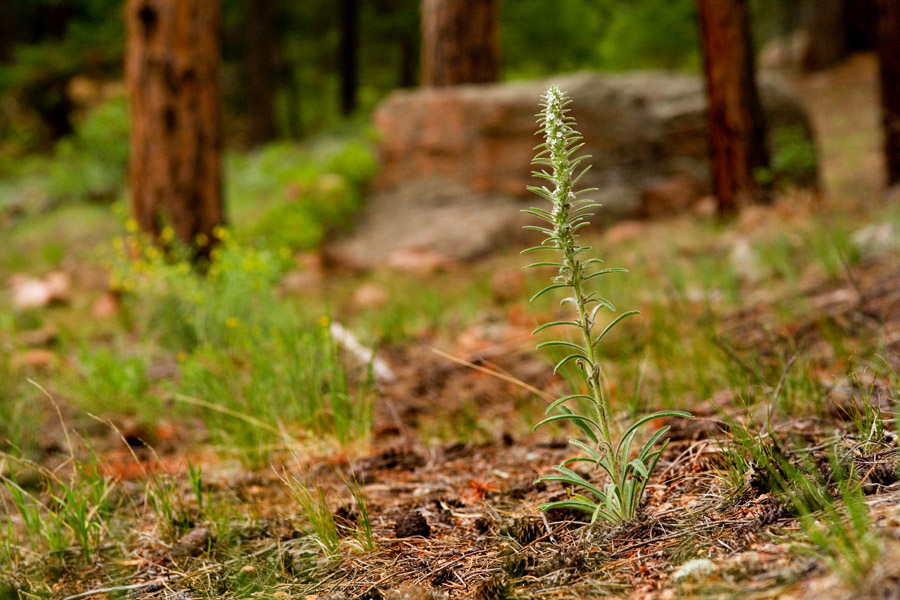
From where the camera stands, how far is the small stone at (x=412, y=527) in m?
1.53

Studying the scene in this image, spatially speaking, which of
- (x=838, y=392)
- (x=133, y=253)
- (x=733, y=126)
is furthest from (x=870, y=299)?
(x=133, y=253)

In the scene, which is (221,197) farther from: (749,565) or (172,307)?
(749,565)

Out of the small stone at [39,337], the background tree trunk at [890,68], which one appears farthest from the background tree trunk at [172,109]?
the background tree trunk at [890,68]

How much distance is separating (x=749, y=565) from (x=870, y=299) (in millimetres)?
2159

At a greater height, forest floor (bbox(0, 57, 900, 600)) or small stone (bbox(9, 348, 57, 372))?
forest floor (bbox(0, 57, 900, 600))

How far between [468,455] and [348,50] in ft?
60.8

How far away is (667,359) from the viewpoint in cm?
264

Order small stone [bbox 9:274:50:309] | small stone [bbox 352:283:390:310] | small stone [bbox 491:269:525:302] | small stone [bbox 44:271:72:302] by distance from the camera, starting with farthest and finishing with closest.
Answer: small stone [bbox 44:271:72:302]
small stone [bbox 9:274:50:309]
small stone [bbox 352:283:390:310]
small stone [bbox 491:269:525:302]

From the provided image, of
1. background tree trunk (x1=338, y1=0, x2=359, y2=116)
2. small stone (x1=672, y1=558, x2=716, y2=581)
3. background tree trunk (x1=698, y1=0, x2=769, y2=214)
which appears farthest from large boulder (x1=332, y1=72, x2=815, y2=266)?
background tree trunk (x1=338, y1=0, x2=359, y2=116)

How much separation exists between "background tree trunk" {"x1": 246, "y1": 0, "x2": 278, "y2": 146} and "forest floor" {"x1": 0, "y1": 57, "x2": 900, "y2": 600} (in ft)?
42.7

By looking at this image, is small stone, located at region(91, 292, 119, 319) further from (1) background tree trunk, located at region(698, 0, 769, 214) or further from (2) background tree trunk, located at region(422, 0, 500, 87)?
(1) background tree trunk, located at region(698, 0, 769, 214)

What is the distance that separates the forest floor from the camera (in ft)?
4.04

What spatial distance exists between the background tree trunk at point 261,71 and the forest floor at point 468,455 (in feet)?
42.7

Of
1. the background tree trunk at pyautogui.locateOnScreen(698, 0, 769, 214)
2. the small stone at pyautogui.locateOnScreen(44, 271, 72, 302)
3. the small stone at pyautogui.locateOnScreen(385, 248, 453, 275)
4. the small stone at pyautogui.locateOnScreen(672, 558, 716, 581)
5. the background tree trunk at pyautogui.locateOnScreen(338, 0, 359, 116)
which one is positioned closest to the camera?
the small stone at pyautogui.locateOnScreen(672, 558, 716, 581)
